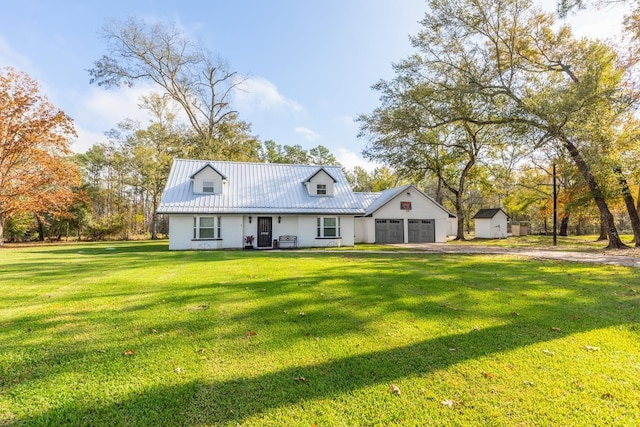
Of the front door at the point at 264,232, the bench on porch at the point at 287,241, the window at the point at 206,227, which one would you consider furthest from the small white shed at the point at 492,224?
the window at the point at 206,227

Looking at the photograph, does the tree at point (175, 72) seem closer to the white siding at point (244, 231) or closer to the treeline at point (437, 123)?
the treeline at point (437, 123)

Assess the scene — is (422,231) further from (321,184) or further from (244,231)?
(244,231)

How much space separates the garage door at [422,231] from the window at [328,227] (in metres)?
7.55

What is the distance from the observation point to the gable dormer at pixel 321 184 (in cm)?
2180

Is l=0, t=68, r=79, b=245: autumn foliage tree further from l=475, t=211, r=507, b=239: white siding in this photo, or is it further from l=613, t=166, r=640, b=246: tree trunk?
l=613, t=166, r=640, b=246: tree trunk

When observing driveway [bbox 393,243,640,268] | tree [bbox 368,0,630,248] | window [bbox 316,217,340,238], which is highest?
tree [bbox 368,0,630,248]

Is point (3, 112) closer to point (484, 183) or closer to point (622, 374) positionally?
point (622, 374)

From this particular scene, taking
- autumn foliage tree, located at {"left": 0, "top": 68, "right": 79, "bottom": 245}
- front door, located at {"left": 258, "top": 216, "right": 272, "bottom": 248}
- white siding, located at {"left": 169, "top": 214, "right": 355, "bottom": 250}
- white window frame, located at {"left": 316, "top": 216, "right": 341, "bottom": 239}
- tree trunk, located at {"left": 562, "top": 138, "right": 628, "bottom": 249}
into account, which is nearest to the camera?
tree trunk, located at {"left": 562, "top": 138, "right": 628, "bottom": 249}

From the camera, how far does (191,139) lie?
3216cm

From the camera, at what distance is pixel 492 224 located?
96.8 feet

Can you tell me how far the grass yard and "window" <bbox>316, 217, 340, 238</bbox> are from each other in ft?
45.7

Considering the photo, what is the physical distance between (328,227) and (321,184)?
3186mm

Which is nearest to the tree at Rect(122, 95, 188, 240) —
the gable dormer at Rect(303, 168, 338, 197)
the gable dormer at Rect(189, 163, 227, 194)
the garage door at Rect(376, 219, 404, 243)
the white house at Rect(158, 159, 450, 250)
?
the white house at Rect(158, 159, 450, 250)

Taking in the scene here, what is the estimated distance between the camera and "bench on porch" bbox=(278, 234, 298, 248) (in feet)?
64.8
